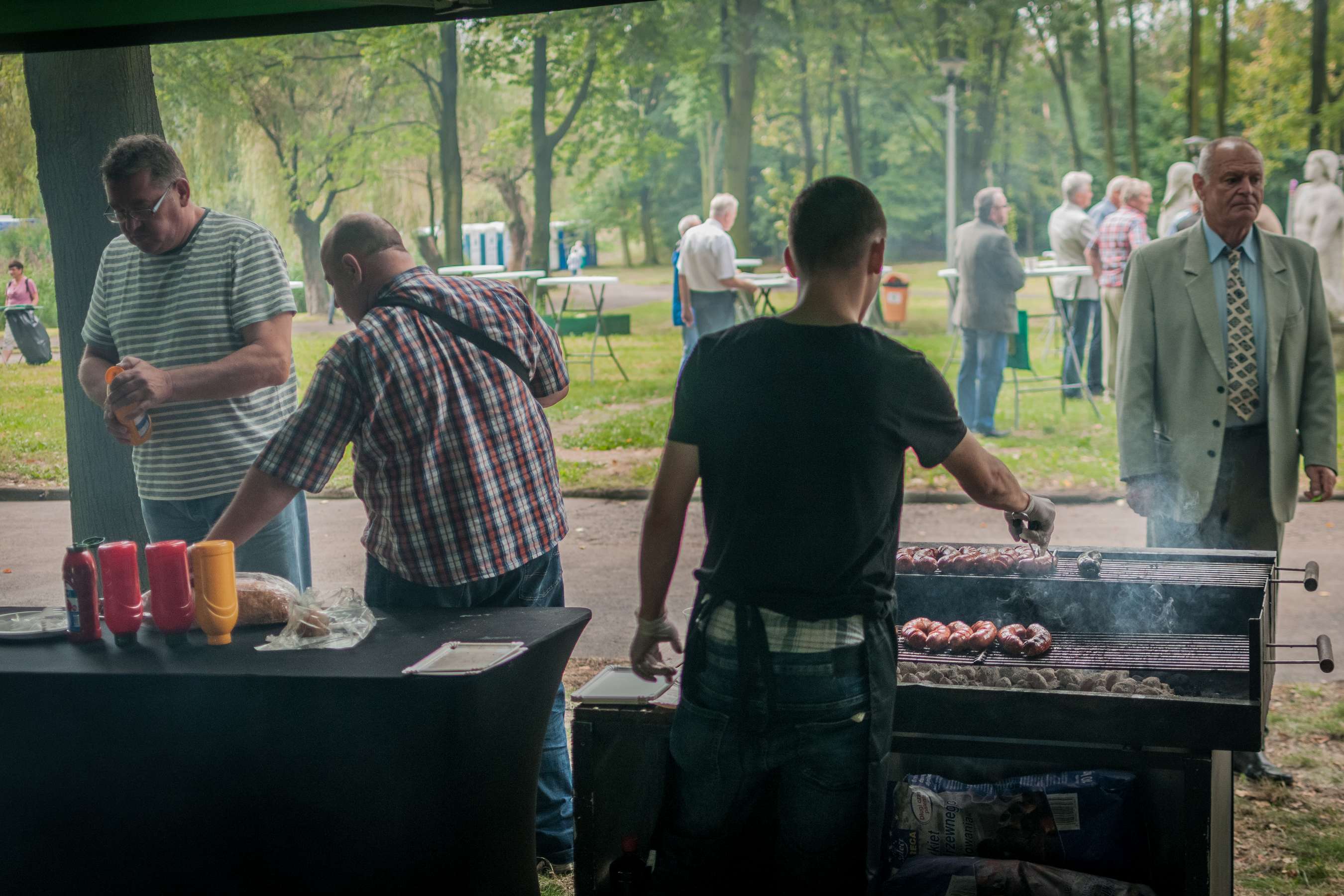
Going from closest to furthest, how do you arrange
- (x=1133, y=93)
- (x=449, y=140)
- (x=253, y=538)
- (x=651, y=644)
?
(x=651, y=644)
(x=253, y=538)
(x=449, y=140)
(x=1133, y=93)

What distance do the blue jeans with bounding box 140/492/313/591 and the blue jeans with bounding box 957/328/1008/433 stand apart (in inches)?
279

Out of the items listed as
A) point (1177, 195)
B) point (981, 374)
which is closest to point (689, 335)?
point (981, 374)

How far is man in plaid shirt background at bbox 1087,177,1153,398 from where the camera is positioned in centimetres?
1016

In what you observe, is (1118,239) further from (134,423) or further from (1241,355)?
(134,423)

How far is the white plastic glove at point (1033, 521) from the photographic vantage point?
2.65 meters

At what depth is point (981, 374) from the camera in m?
10.1

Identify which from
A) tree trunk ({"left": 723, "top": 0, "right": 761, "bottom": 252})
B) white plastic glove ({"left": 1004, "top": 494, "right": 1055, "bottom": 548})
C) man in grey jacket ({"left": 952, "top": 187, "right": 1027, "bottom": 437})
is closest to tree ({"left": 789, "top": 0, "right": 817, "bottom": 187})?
tree trunk ({"left": 723, "top": 0, "right": 761, "bottom": 252})

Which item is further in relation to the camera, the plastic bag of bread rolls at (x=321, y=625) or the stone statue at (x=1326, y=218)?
the stone statue at (x=1326, y=218)

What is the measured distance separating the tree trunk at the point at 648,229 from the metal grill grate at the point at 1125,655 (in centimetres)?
1462

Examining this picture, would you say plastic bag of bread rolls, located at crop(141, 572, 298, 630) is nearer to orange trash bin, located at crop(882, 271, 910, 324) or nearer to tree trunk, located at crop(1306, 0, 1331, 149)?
orange trash bin, located at crop(882, 271, 910, 324)

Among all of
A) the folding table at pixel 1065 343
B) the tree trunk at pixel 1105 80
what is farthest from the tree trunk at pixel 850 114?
the folding table at pixel 1065 343

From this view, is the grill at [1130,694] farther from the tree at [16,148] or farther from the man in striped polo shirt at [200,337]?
the tree at [16,148]

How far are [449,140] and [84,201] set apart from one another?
8.42 metres

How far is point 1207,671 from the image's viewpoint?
2.97 m
